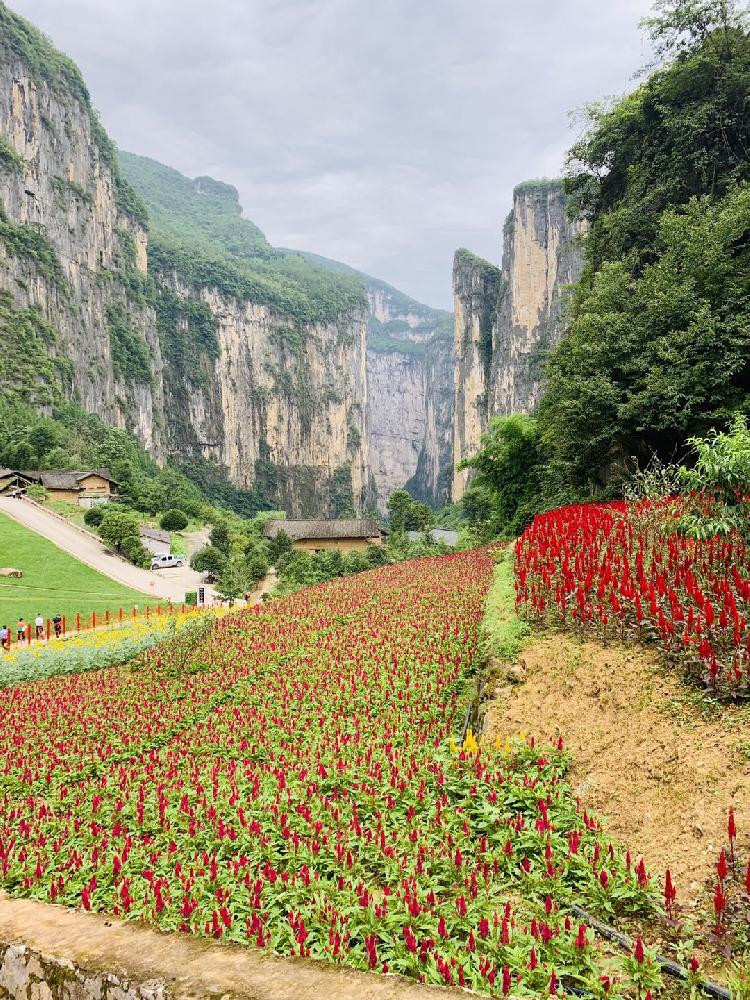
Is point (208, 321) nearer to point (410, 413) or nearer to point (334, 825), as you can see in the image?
point (410, 413)

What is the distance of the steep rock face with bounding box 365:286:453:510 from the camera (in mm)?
157500

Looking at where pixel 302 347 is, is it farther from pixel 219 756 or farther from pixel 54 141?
pixel 219 756

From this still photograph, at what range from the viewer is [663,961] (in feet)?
9.04

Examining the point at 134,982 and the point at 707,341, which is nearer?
the point at 134,982

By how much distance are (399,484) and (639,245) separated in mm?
148912

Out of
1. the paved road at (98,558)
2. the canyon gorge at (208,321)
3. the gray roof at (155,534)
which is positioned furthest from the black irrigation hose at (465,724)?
the canyon gorge at (208,321)

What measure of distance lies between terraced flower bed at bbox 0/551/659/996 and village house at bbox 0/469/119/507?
40162 millimetres

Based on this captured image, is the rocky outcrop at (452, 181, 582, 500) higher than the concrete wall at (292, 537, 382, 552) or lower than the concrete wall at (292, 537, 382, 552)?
higher

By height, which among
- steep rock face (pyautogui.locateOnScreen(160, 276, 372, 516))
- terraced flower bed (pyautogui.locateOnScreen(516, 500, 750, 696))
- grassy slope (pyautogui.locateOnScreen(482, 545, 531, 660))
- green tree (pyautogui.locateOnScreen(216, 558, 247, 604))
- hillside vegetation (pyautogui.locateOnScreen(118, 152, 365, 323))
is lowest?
green tree (pyautogui.locateOnScreen(216, 558, 247, 604))

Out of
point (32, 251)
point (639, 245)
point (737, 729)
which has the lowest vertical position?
point (737, 729)

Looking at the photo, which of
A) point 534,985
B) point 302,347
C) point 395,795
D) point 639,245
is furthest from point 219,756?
point 302,347

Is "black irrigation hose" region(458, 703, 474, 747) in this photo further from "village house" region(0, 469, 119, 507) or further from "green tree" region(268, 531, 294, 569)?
"village house" region(0, 469, 119, 507)

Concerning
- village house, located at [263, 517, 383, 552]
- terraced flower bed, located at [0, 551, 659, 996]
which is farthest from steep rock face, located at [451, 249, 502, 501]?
terraced flower bed, located at [0, 551, 659, 996]

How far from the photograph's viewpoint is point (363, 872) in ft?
12.8
